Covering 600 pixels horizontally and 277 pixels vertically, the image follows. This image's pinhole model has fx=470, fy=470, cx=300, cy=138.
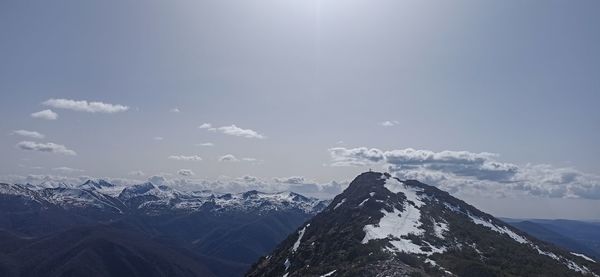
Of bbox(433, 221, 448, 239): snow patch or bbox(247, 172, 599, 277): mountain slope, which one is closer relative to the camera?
bbox(247, 172, 599, 277): mountain slope

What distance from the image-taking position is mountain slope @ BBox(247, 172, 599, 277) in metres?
80.6

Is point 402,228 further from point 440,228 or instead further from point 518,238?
point 518,238

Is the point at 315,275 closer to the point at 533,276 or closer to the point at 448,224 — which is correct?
the point at 533,276

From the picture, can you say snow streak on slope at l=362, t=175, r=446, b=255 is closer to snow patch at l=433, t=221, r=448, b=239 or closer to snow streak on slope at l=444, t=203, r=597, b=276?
snow patch at l=433, t=221, r=448, b=239

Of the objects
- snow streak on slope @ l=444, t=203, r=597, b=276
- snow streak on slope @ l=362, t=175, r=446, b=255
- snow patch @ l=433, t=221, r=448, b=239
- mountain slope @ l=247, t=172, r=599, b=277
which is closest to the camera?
mountain slope @ l=247, t=172, r=599, b=277

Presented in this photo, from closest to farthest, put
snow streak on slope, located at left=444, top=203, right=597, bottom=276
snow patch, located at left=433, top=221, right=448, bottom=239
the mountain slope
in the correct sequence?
the mountain slope < snow patch, located at left=433, top=221, right=448, bottom=239 < snow streak on slope, located at left=444, top=203, right=597, bottom=276

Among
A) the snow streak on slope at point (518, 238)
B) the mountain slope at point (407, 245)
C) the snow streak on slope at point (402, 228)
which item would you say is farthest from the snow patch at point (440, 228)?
the snow streak on slope at point (518, 238)

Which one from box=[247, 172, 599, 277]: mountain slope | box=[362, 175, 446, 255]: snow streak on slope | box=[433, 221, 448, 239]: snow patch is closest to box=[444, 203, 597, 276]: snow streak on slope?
box=[247, 172, 599, 277]: mountain slope

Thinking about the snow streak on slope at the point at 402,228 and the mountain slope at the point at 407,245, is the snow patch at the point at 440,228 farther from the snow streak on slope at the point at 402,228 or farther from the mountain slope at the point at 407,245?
the snow streak on slope at the point at 402,228

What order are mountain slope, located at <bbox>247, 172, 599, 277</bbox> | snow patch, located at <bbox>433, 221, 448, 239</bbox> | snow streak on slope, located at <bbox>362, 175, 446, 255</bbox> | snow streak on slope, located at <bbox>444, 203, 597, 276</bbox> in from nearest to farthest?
mountain slope, located at <bbox>247, 172, 599, 277</bbox>, snow streak on slope, located at <bbox>362, 175, 446, 255</bbox>, snow patch, located at <bbox>433, 221, 448, 239</bbox>, snow streak on slope, located at <bbox>444, 203, 597, 276</bbox>

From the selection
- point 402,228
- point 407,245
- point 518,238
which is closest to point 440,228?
point 402,228

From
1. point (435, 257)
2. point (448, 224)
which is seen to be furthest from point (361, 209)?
point (435, 257)

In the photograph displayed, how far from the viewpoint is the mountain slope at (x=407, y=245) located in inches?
3172

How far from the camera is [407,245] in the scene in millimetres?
95375
